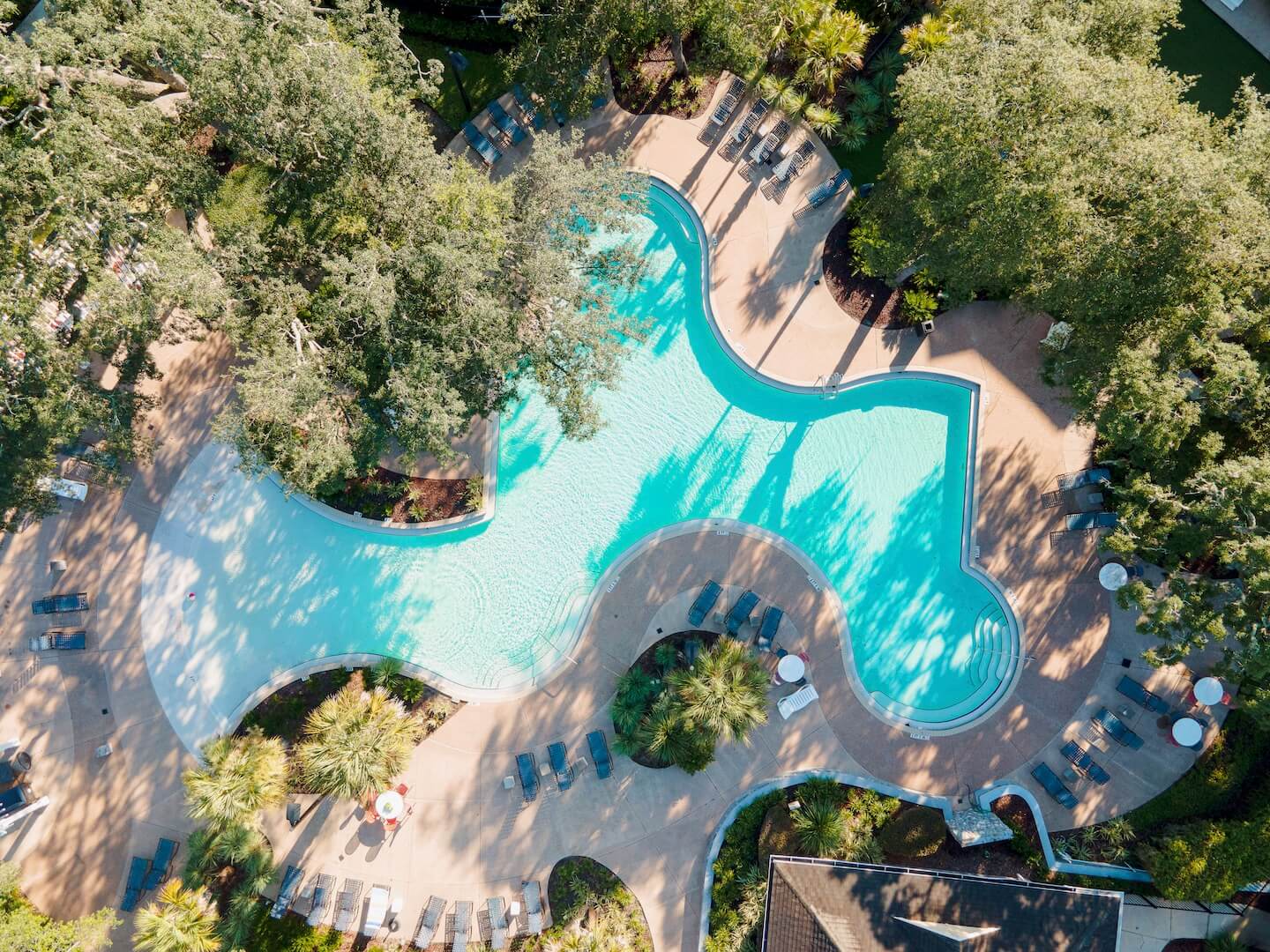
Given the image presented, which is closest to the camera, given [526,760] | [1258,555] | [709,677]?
[1258,555]

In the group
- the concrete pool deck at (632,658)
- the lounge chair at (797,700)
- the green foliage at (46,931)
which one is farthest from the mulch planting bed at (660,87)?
the green foliage at (46,931)

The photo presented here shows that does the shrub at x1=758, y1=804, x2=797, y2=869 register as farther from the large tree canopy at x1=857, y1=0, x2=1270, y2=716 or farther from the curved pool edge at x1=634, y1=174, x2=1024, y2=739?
the large tree canopy at x1=857, y1=0, x2=1270, y2=716

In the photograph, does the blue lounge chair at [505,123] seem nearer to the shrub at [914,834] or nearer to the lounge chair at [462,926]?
the lounge chair at [462,926]

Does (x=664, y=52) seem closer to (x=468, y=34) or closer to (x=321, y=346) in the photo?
(x=468, y=34)

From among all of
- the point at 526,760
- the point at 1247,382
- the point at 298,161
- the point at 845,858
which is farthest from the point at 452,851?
the point at 1247,382

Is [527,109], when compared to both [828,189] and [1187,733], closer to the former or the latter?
[828,189]

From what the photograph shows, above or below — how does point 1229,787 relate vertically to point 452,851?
above
